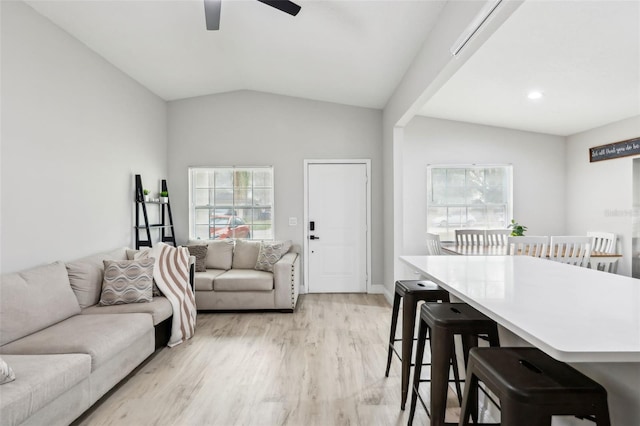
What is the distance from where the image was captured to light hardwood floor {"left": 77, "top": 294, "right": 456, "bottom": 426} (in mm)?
2311

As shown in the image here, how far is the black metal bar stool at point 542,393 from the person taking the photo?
107 cm

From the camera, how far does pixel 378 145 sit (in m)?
5.59

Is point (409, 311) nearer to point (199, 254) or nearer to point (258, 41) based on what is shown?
point (258, 41)

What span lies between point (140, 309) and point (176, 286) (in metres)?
0.49

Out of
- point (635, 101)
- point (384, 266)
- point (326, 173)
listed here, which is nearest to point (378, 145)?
point (326, 173)

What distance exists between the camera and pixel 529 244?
3945 millimetres

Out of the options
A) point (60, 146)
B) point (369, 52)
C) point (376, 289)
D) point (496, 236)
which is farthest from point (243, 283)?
point (496, 236)

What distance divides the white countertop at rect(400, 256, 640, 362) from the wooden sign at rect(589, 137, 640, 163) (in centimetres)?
342

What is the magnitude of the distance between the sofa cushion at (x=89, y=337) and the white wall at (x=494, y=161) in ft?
13.2

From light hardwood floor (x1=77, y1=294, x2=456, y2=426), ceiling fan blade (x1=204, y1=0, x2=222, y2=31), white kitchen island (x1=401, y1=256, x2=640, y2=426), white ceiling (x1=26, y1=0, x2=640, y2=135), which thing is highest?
white ceiling (x1=26, y1=0, x2=640, y2=135)

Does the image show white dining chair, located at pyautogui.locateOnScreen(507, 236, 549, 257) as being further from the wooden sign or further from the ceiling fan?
the ceiling fan

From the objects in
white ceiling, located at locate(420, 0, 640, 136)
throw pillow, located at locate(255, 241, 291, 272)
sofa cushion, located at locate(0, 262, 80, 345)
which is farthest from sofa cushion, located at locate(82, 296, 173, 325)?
white ceiling, located at locate(420, 0, 640, 136)

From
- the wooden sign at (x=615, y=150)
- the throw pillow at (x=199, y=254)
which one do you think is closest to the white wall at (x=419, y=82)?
the throw pillow at (x=199, y=254)

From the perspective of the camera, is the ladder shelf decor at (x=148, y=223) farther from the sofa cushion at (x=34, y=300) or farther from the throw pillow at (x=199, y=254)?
the sofa cushion at (x=34, y=300)
